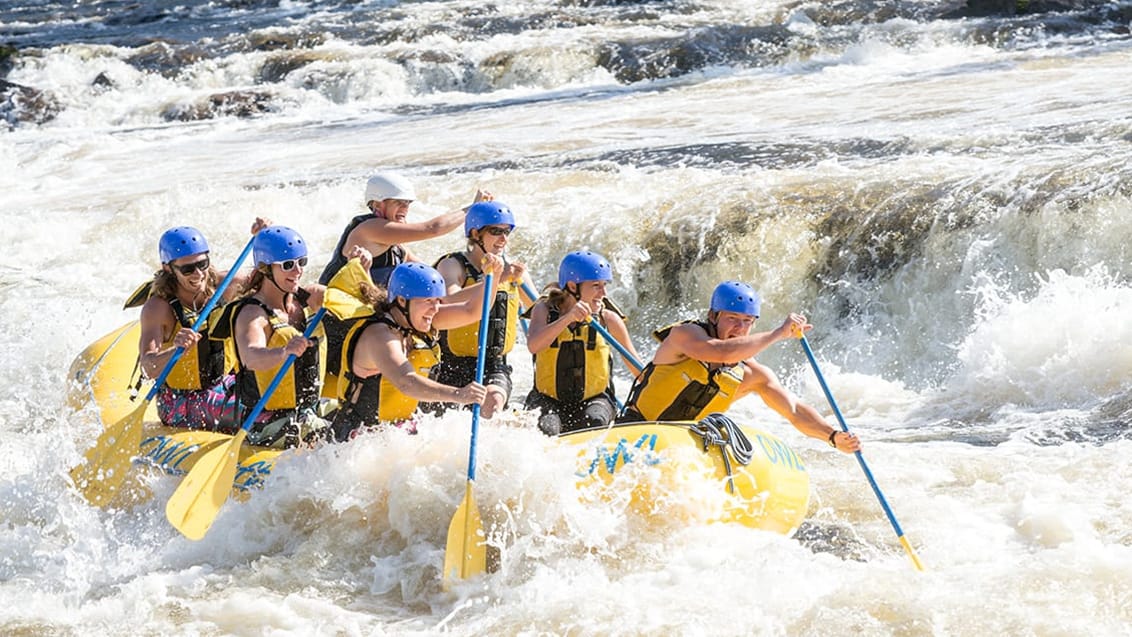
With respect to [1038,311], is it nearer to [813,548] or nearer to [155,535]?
[813,548]

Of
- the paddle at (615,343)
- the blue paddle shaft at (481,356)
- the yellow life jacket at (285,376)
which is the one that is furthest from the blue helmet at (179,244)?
the paddle at (615,343)

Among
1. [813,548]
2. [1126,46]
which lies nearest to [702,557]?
[813,548]

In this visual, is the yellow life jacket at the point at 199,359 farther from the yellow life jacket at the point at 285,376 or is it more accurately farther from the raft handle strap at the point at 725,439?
the raft handle strap at the point at 725,439

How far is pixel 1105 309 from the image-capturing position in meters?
8.41

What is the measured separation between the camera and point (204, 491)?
5.63 metres

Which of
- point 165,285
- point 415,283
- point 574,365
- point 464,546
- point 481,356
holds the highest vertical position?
point 415,283

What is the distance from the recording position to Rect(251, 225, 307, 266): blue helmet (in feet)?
19.3

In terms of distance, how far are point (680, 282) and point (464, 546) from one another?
5.25 meters

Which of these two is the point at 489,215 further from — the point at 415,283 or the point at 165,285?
the point at 165,285

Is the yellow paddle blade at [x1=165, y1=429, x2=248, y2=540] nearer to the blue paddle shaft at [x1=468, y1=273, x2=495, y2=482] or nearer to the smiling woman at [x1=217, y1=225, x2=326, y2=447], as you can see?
the smiling woman at [x1=217, y1=225, x2=326, y2=447]

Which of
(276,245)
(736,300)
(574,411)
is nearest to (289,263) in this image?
(276,245)

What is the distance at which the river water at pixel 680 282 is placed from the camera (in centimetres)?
519

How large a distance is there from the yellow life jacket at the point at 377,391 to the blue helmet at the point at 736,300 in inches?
47.4

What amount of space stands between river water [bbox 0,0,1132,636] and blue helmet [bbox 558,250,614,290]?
0.68 m
